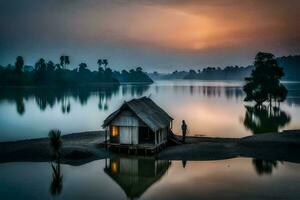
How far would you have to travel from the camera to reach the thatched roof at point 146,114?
3581 centimetres

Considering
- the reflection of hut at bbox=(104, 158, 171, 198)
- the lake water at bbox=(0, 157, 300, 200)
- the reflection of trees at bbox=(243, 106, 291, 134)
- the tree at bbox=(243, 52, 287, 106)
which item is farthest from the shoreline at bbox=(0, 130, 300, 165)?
the tree at bbox=(243, 52, 287, 106)

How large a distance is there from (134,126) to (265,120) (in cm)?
3581

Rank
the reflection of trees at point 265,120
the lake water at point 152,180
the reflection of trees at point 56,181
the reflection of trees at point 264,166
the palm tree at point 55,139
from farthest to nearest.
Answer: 1. the reflection of trees at point 265,120
2. the reflection of trees at point 264,166
3. the palm tree at point 55,139
4. the reflection of trees at point 56,181
5. the lake water at point 152,180

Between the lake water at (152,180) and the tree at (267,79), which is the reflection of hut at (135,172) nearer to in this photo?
the lake water at (152,180)

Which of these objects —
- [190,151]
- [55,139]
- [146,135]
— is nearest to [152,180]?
[190,151]

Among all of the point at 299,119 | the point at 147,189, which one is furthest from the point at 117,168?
the point at 299,119

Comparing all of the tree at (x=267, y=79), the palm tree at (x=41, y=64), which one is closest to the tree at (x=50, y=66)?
the palm tree at (x=41, y=64)

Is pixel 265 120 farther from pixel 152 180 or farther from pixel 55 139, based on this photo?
pixel 55 139

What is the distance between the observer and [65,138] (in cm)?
4578

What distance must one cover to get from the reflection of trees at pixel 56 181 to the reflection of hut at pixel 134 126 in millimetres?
6681

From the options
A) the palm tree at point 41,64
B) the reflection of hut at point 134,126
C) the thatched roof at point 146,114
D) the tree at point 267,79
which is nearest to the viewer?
the thatched roof at point 146,114

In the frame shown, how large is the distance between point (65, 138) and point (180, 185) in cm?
2178

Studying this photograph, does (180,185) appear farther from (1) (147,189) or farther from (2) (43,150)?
(2) (43,150)

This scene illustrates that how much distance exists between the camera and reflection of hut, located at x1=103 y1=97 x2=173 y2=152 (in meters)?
36.1
